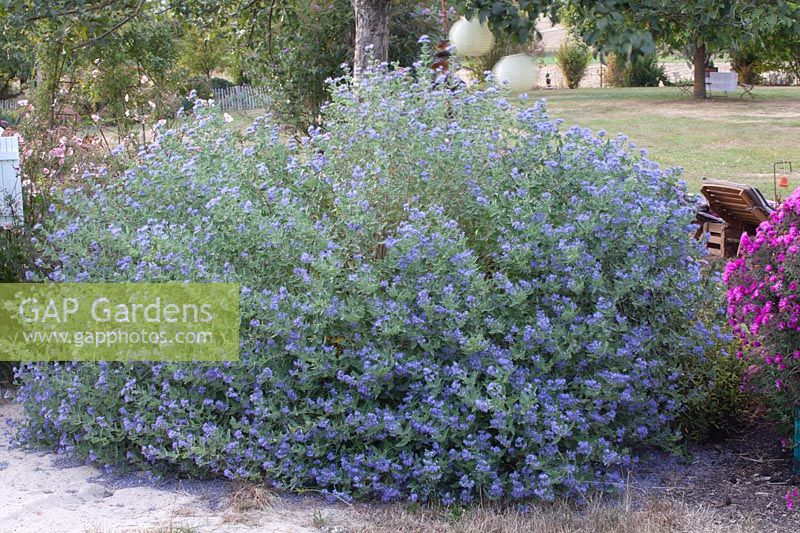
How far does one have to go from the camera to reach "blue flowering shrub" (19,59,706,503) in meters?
3.37

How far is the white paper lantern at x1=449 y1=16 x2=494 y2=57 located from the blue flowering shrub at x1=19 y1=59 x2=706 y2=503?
4.59 ft

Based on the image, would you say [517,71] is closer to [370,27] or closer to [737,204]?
[370,27]

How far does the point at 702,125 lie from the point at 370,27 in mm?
13933

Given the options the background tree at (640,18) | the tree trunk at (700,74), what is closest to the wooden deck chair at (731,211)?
the background tree at (640,18)

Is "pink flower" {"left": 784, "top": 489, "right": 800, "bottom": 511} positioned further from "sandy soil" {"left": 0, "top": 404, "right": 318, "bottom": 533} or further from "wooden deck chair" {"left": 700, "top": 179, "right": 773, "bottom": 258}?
"wooden deck chair" {"left": 700, "top": 179, "right": 773, "bottom": 258}

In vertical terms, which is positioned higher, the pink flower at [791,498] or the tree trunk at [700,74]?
the tree trunk at [700,74]

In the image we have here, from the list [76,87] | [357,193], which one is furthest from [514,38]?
[76,87]

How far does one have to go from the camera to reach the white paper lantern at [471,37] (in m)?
5.45

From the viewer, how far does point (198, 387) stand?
359cm

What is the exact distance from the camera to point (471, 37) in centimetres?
548

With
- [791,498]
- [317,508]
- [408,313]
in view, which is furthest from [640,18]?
[317,508]

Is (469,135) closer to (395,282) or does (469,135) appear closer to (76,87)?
(395,282)

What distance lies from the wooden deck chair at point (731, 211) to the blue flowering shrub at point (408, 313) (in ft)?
11.7

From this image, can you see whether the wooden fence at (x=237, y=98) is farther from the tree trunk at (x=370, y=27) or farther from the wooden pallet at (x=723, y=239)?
the tree trunk at (x=370, y=27)
